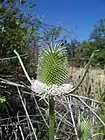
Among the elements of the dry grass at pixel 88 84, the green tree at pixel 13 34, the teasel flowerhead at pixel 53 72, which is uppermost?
the green tree at pixel 13 34

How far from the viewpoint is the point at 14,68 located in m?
3.89

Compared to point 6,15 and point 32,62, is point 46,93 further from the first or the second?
point 32,62

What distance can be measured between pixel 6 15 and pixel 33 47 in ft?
2.10

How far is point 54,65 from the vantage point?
4.34ft

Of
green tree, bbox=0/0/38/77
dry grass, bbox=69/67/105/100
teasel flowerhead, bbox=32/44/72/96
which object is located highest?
green tree, bbox=0/0/38/77

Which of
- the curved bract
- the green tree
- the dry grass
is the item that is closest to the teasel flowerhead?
the curved bract

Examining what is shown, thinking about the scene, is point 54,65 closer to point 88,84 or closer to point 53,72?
point 53,72

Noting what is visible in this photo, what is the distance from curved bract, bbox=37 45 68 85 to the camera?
1.33m

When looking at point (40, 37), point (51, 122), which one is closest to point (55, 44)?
point (51, 122)

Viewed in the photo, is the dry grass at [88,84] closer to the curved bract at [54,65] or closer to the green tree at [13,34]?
the green tree at [13,34]

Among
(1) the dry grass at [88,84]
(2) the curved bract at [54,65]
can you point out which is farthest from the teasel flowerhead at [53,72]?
(1) the dry grass at [88,84]

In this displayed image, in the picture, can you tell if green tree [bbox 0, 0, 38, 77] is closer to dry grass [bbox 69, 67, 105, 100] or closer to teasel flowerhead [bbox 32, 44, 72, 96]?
dry grass [bbox 69, 67, 105, 100]

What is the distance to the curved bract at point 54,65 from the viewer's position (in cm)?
133

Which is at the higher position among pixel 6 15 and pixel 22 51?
pixel 6 15
